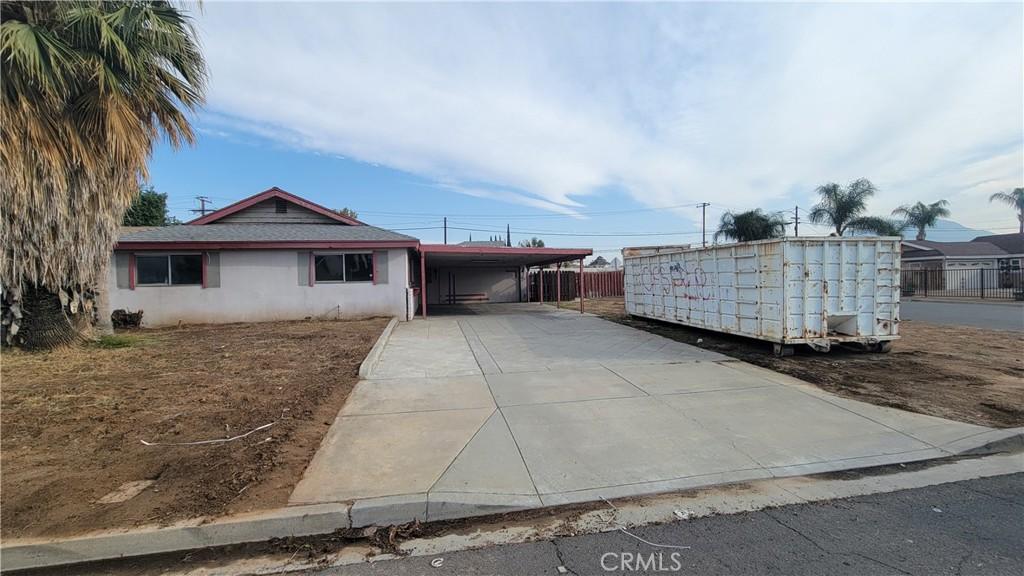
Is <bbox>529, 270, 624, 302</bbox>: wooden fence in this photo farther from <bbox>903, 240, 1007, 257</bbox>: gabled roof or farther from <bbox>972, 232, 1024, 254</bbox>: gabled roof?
<bbox>972, 232, 1024, 254</bbox>: gabled roof

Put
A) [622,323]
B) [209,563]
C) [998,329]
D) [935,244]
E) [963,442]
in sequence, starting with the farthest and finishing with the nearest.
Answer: [935,244], [622,323], [998,329], [963,442], [209,563]

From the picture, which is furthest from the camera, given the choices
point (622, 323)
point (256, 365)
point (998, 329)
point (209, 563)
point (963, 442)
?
point (622, 323)

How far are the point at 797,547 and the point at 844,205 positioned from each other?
123ft

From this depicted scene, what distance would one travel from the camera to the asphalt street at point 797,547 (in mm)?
2818

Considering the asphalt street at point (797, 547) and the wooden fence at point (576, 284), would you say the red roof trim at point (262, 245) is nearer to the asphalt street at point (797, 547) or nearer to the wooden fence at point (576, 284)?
the asphalt street at point (797, 547)

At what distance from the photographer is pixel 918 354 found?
9.16 metres

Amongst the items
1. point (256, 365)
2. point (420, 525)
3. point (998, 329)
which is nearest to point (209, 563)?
point (420, 525)

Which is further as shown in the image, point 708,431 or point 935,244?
point 935,244

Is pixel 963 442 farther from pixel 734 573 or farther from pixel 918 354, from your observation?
pixel 918 354

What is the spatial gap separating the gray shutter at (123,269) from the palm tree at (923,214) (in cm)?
5332

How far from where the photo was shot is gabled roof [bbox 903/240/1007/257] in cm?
3638

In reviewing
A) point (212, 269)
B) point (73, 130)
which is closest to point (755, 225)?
point (212, 269)

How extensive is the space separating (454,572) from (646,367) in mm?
5957

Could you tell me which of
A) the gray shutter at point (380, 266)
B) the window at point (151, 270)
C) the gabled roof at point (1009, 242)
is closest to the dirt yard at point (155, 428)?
the window at point (151, 270)
